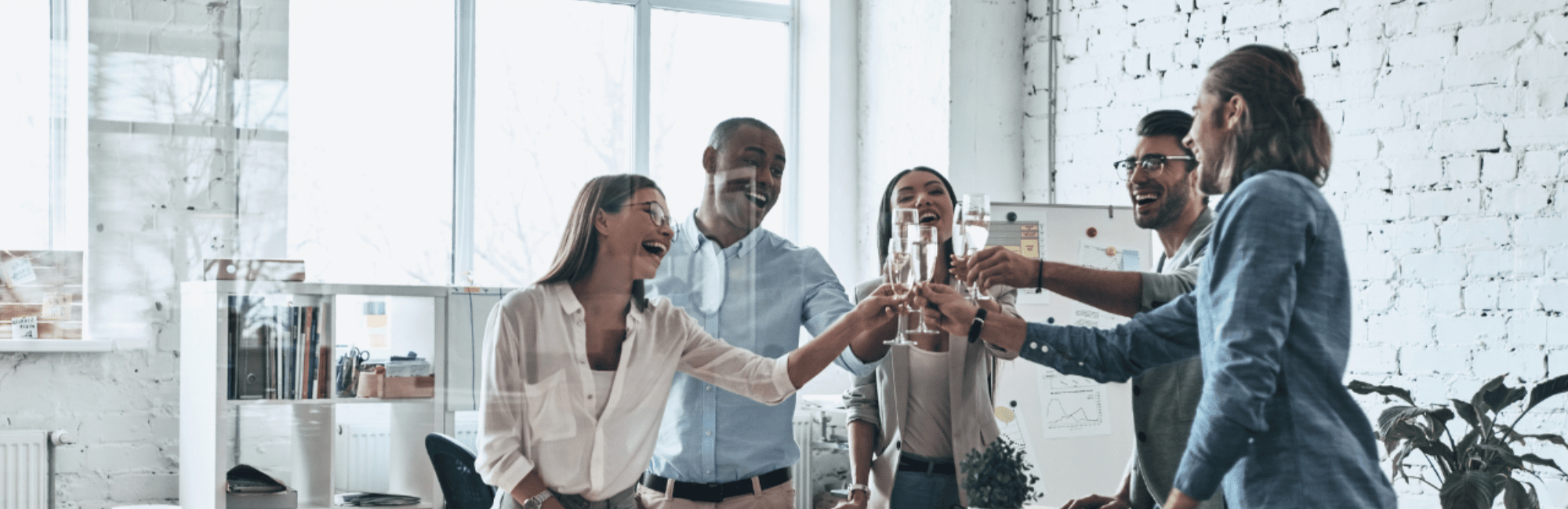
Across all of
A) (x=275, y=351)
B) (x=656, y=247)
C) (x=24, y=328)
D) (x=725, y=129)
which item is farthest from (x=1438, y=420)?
A: (x=24, y=328)

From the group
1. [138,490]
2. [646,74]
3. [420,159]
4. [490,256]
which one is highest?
[646,74]

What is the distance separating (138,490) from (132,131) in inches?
19.8

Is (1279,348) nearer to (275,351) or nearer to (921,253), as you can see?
(921,253)

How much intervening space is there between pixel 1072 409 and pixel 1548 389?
1227 millimetres

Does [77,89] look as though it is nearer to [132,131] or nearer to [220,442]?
[132,131]

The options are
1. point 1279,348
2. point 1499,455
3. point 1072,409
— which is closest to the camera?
point 1279,348

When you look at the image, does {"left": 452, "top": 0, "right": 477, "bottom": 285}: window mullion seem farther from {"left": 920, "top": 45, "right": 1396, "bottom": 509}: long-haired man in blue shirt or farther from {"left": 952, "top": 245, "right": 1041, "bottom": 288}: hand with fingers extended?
{"left": 920, "top": 45, "right": 1396, "bottom": 509}: long-haired man in blue shirt

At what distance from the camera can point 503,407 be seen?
1711 millimetres

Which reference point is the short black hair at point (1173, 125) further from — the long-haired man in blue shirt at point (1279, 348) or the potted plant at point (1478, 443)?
the potted plant at point (1478, 443)

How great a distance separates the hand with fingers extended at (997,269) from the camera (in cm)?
183

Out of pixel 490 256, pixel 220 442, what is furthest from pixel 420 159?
pixel 220 442

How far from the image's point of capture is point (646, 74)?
6.26ft

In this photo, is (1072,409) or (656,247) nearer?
(656,247)

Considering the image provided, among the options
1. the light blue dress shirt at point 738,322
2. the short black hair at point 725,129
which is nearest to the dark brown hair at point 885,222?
the light blue dress shirt at point 738,322
